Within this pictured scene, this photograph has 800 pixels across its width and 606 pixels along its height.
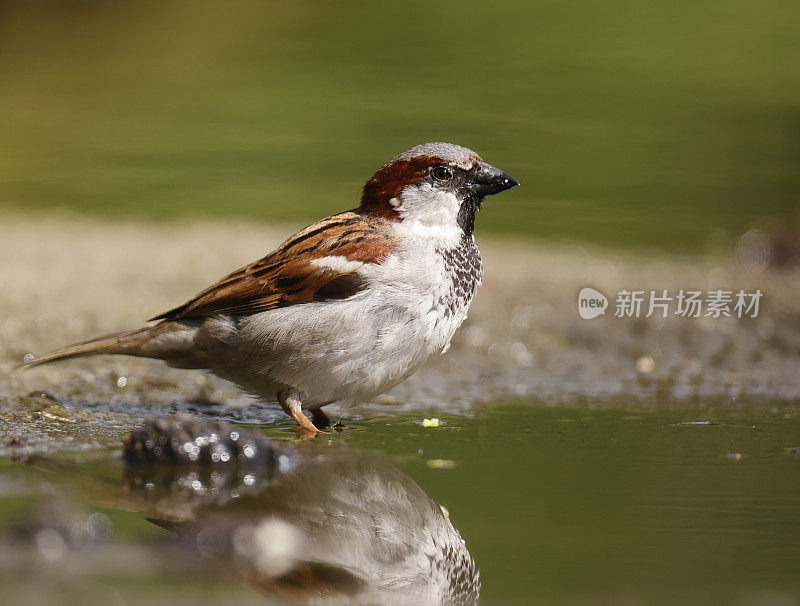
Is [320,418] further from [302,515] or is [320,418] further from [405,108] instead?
[405,108]

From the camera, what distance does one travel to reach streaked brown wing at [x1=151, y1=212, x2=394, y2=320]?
14.0ft

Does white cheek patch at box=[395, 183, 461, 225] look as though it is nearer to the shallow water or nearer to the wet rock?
the shallow water

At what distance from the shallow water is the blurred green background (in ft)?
15.2

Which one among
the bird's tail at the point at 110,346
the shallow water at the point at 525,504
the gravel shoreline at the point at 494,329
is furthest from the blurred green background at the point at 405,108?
the shallow water at the point at 525,504

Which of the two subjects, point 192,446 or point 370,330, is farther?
point 370,330


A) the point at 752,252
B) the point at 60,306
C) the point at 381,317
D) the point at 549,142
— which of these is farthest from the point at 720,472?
the point at 549,142

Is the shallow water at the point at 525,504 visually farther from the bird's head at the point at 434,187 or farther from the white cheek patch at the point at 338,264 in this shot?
the bird's head at the point at 434,187

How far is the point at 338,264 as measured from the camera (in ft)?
14.1

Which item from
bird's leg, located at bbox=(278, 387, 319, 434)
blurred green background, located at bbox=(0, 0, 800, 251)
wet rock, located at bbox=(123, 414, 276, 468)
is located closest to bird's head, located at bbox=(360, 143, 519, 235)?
bird's leg, located at bbox=(278, 387, 319, 434)

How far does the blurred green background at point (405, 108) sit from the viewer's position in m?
9.12

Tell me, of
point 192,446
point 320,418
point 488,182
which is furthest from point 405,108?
point 192,446

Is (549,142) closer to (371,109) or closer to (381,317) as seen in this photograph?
(371,109)

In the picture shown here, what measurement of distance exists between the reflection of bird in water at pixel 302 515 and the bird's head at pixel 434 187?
101 cm

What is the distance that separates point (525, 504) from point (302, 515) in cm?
61
